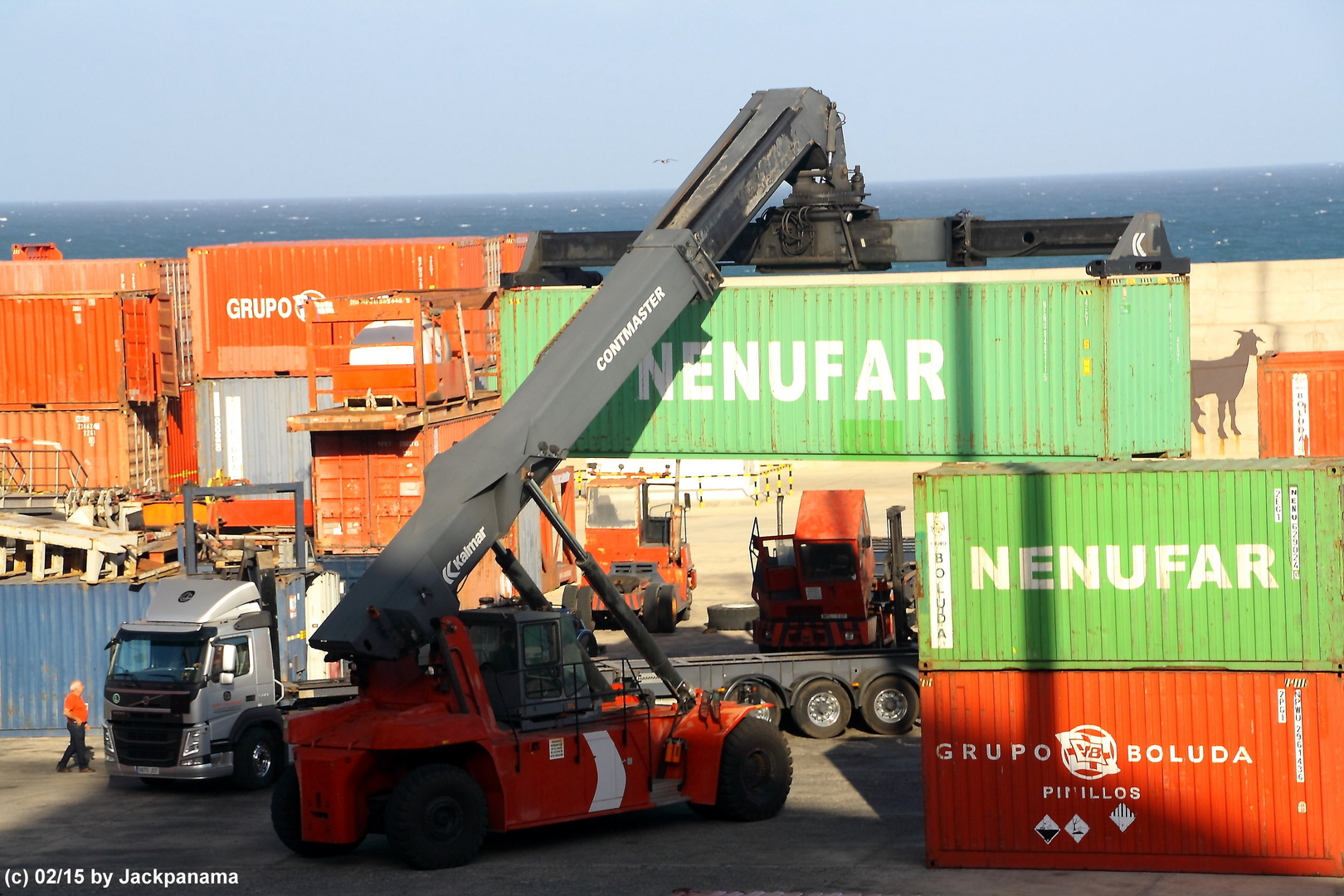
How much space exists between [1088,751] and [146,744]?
1091cm

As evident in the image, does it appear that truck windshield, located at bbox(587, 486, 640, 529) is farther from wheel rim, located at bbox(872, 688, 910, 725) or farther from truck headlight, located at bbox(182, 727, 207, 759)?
truck headlight, located at bbox(182, 727, 207, 759)

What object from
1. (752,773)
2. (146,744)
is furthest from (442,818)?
(146,744)

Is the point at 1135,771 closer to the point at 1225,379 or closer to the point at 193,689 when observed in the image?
the point at 193,689

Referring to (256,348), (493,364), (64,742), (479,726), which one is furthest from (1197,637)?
(256,348)

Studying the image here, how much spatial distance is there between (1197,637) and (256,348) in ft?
72.9

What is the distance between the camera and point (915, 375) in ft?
64.4

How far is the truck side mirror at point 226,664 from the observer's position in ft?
61.3

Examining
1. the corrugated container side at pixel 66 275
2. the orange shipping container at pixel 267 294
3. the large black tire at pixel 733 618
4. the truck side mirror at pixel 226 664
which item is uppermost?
the corrugated container side at pixel 66 275

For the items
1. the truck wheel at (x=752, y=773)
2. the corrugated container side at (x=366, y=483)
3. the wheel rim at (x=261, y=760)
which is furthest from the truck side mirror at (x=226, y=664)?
the corrugated container side at (x=366, y=483)

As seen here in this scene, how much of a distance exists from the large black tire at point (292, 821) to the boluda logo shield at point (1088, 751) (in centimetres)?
693

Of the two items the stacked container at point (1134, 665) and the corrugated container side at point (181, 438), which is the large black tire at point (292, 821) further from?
the corrugated container side at point (181, 438)

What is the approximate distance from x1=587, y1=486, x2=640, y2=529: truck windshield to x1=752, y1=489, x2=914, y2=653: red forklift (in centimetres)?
650

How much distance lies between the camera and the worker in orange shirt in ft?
65.3

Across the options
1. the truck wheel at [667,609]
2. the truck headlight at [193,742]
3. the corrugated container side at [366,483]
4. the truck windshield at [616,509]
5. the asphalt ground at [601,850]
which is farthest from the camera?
the truck windshield at [616,509]
